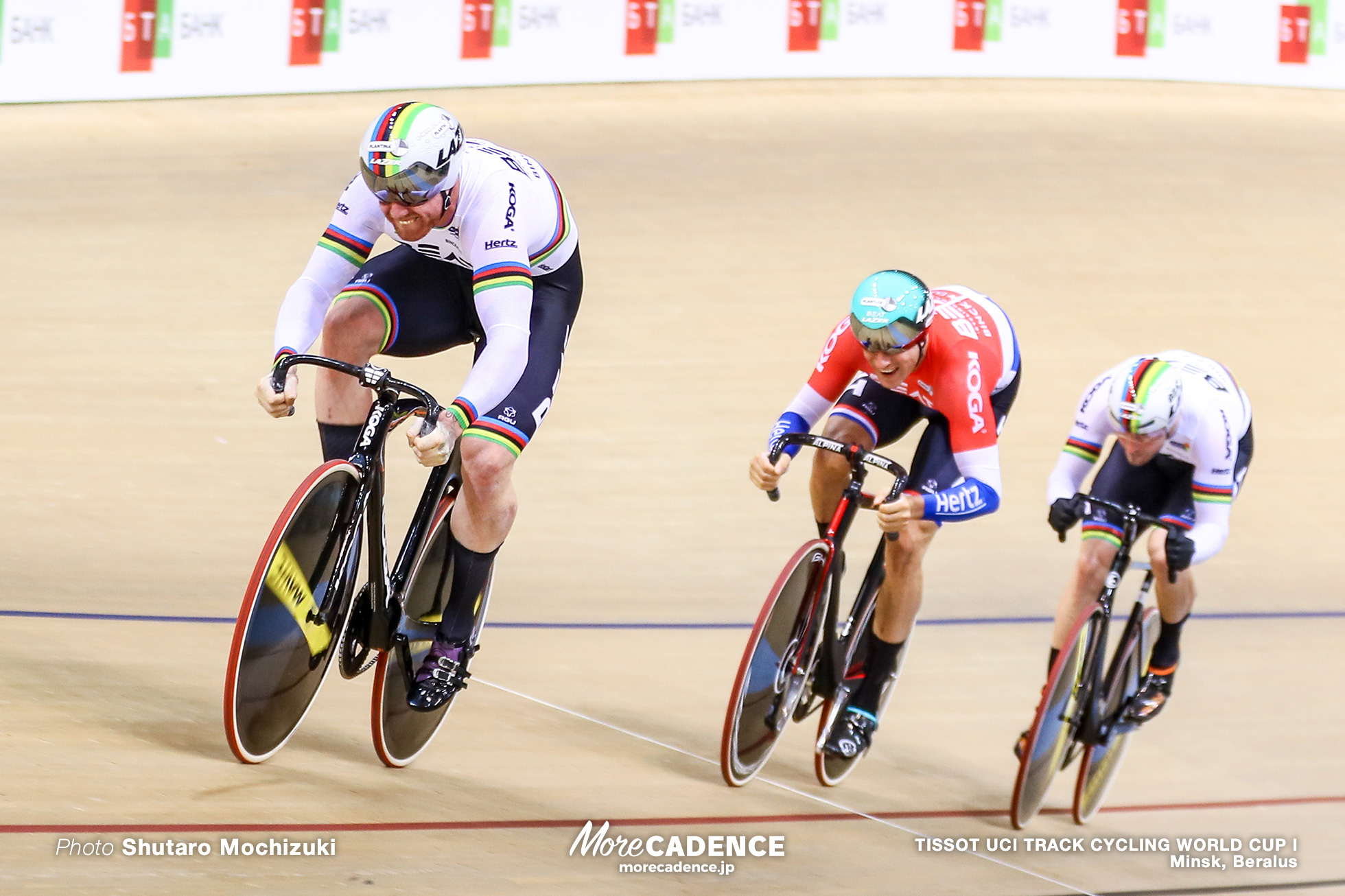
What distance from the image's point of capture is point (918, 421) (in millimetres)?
3539

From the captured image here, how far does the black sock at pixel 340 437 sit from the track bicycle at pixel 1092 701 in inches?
63.1

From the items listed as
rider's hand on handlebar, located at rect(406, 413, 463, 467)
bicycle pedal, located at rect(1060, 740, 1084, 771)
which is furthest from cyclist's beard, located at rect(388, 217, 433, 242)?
bicycle pedal, located at rect(1060, 740, 1084, 771)

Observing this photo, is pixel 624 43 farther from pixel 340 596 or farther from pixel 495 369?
pixel 340 596

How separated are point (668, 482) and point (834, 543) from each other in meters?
2.08

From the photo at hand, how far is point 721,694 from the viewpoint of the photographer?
155 inches

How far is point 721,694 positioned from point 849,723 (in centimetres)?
62

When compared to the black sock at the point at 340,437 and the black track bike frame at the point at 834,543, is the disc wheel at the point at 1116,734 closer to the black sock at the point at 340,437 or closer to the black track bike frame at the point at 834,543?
the black track bike frame at the point at 834,543

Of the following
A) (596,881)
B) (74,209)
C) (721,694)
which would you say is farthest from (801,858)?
(74,209)

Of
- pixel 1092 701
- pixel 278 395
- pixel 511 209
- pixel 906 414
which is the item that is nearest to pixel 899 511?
pixel 906 414

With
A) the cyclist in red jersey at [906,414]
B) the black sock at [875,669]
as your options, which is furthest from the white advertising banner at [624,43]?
the black sock at [875,669]

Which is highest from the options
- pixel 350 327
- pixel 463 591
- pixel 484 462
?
pixel 350 327

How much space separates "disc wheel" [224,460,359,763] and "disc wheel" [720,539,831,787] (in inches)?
34.0

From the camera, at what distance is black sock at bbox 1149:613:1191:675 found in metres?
3.66

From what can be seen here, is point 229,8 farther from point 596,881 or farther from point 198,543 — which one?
point 596,881
